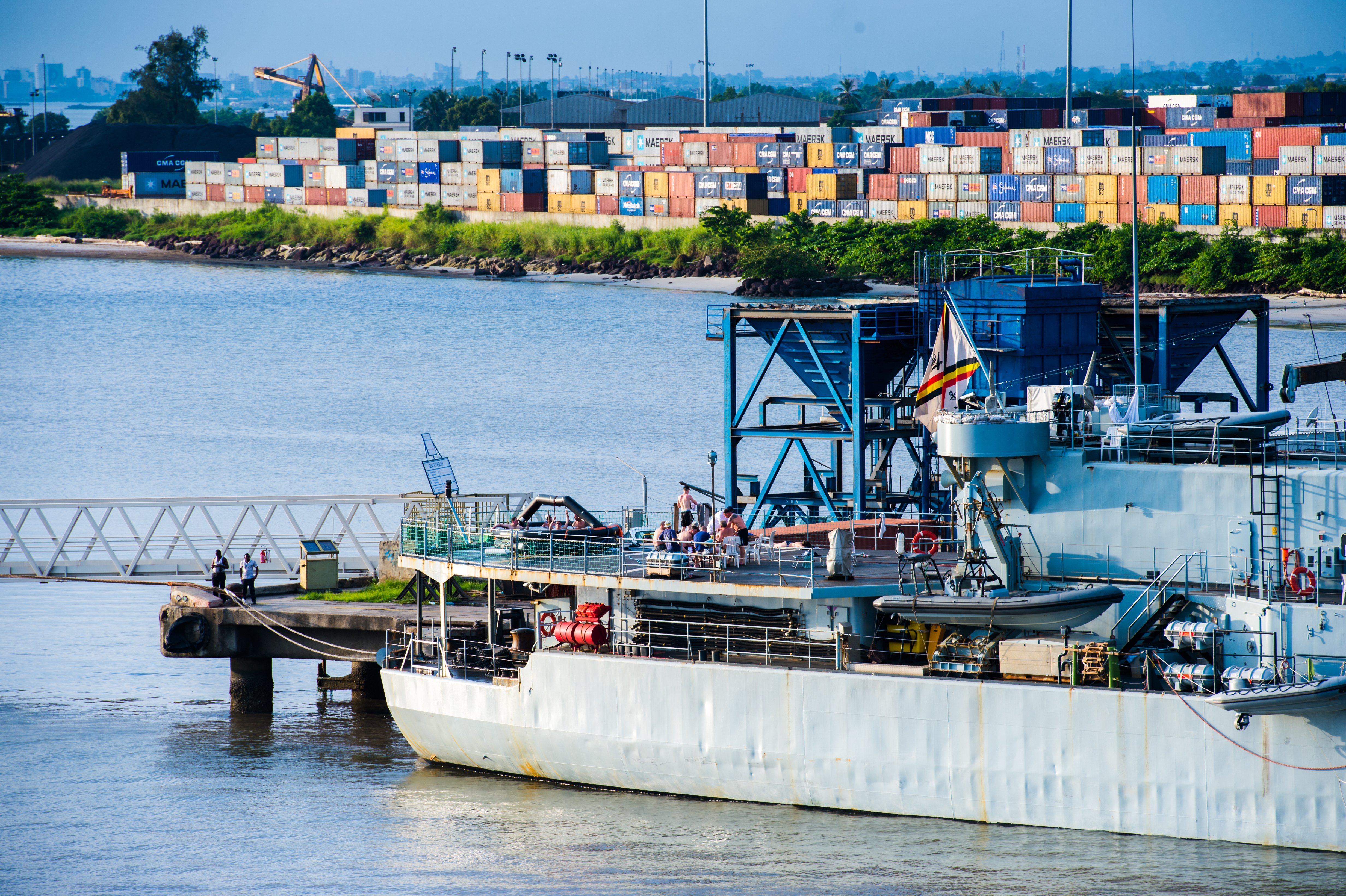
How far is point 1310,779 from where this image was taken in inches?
891

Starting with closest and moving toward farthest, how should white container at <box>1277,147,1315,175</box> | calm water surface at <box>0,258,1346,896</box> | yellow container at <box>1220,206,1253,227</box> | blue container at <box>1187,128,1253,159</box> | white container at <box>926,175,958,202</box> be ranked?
calm water surface at <box>0,258,1346,896</box> < yellow container at <box>1220,206,1253,227</box> < white container at <box>1277,147,1315,175</box> < blue container at <box>1187,128,1253,159</box> < white container at <box>926,175,958,202</box>

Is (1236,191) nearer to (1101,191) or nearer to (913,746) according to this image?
(1101,191)

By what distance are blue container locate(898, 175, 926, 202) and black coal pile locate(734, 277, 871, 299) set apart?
15.8m

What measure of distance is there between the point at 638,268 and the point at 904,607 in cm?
11010

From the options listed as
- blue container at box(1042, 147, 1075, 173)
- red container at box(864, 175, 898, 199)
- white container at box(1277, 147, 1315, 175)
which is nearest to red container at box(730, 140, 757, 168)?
red container at box(864, 175, 898, 199)

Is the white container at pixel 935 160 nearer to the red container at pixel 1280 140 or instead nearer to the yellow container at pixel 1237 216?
the red container at pixel 1280 140

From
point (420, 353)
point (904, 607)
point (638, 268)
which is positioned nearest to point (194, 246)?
point (638, 268)

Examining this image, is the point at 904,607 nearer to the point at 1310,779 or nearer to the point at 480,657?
the point at 1310,779

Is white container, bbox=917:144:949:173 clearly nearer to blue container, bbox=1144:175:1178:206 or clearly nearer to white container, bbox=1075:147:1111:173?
white container, bbox=1075:147:1111:173

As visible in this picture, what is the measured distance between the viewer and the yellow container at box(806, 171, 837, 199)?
135375 millimetres

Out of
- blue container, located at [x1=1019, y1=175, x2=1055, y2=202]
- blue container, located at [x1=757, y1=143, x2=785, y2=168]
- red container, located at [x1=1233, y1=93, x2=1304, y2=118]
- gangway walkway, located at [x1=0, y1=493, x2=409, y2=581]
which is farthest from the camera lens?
blue container, located at [x1=757, y1=143, x2=785, y2=168]

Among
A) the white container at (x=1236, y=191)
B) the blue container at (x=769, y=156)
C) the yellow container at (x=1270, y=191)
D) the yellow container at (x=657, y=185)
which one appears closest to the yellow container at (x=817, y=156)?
the blue container at (x=769, y=156)

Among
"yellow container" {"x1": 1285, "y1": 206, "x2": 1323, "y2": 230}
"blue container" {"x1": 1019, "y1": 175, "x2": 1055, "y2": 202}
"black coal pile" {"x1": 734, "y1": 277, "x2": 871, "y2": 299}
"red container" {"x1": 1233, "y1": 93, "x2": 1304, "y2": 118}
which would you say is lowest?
"black coal pile" {"x1": 734, "y1": 277, "x2": 871, "y2": 299}

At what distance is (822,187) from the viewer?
137 meters
